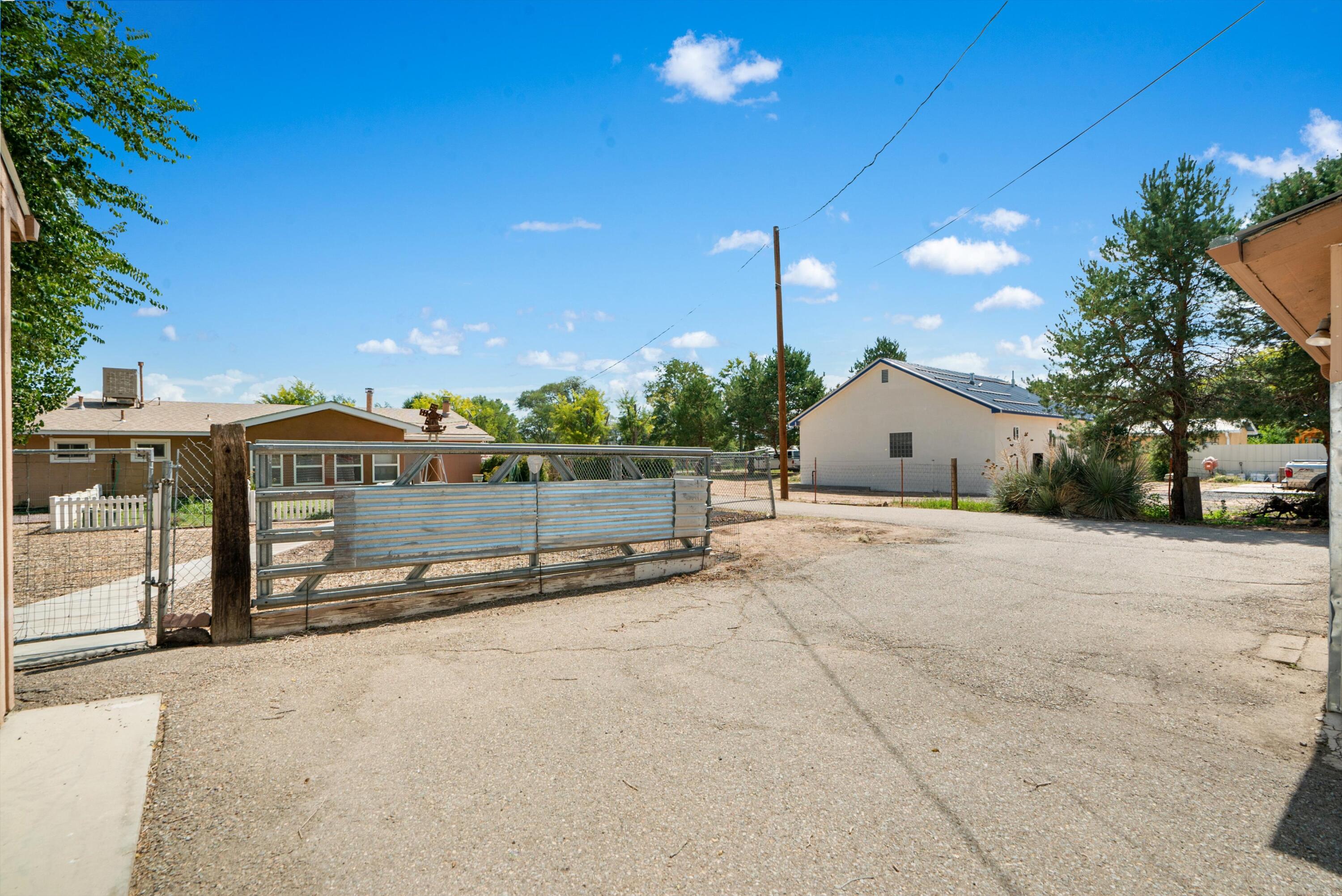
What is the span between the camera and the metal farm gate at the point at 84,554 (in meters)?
6.03

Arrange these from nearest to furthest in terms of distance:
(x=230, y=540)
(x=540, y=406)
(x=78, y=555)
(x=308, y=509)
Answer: (x=230, y=540) → (x=308, y=509) → (x=78, y=555) → (x=540, y=406)

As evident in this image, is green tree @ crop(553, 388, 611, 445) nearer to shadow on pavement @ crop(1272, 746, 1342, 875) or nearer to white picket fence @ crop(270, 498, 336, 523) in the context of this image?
white picket fence @ crop(270, 498, 336, 523)

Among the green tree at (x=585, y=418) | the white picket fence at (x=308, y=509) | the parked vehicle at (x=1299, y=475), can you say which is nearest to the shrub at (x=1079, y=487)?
the parked vehicle at (x=1299, y=475)

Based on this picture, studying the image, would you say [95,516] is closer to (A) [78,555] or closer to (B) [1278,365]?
(A) [78,555]

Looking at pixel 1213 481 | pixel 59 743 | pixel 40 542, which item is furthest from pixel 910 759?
pixel 1213 481

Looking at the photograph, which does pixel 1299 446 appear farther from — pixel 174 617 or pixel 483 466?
pixel 174 617

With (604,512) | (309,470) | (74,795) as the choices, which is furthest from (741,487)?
(74,795)

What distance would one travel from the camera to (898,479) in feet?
90.0

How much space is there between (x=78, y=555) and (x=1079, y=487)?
65.9 feet

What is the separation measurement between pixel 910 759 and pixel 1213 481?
39.5 metres

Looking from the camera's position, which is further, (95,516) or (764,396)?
(764,396)

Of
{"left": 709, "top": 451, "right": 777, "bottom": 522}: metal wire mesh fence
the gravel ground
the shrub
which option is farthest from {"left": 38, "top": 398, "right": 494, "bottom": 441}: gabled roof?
the gravel ground

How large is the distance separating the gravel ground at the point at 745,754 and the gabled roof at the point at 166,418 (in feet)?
58.8

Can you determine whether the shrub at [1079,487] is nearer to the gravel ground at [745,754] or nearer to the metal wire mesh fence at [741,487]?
the metal wire mesh fence at [741,487]
